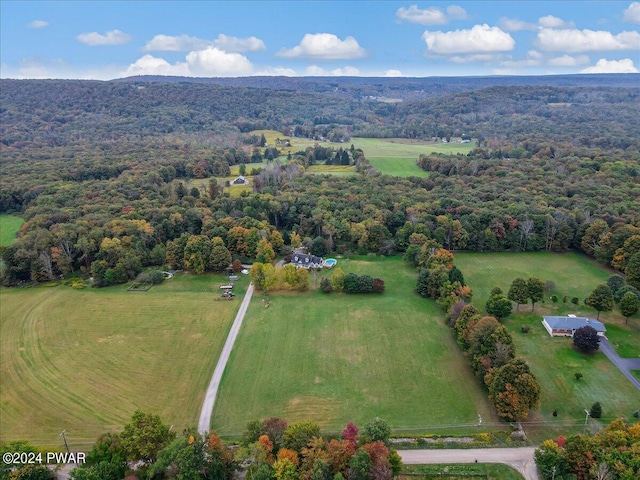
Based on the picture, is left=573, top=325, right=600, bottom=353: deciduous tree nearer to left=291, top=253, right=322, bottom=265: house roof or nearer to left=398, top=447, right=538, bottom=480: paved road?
left=398, top=447, right=538, bottom=480: paved road

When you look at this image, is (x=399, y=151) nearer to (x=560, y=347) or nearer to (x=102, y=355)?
(x=560, y=347)

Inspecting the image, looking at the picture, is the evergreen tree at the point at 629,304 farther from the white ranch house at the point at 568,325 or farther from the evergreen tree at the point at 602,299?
the white ranch house at the point at 568,325

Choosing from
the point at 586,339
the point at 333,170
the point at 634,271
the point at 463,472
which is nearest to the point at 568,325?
the point at 586,339

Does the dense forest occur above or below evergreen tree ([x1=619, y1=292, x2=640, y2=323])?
above

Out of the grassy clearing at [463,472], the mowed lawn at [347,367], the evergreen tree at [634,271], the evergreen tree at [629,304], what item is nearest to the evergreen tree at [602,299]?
the evergreen tree at [629,304]

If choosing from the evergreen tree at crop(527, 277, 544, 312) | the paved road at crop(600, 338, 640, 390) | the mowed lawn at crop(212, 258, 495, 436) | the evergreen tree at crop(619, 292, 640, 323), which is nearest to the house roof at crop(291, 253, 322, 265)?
the mowed lawn at crop(212, 258, 495, 436)

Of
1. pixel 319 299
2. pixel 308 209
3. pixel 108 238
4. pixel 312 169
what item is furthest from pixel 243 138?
pixel 319 299
